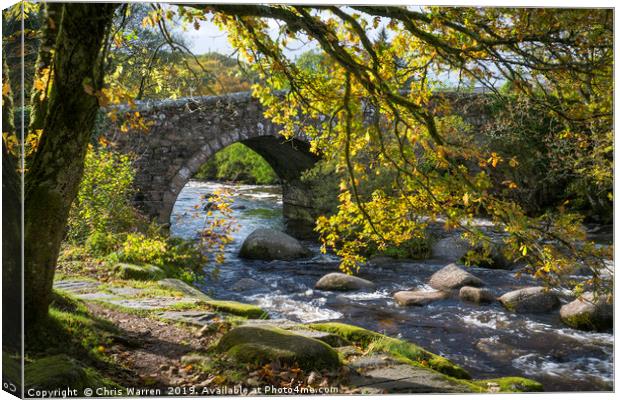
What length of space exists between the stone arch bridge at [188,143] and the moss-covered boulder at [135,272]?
11.2ft

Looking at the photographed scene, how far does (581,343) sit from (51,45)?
529cm

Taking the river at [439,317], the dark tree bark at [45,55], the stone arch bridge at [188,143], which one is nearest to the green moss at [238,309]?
the river at [439,317]

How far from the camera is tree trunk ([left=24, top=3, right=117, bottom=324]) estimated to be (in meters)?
3.93

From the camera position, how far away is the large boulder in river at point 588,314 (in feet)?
20.3

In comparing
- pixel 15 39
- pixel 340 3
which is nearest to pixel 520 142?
pixel 340 3

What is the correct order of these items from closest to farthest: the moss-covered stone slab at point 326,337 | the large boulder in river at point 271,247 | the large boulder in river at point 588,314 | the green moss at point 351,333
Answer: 1. the moss-covered stone slab at point 326,337
2. the green moss at point 351,333
3. the large boulder in river at point 588,314
4. the large boulder in river at point 271,247

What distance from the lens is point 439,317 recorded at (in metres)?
7.39

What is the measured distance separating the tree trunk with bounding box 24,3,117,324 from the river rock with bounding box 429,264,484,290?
4.72 meters

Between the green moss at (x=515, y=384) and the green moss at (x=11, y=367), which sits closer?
the green moss at (x=11, y=367)

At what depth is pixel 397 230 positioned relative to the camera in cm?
487

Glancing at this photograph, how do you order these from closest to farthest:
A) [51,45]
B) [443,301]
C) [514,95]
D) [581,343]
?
[51,45], [514,95], [581,343], [443,301]

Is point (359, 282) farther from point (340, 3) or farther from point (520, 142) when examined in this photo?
point (340, 3)

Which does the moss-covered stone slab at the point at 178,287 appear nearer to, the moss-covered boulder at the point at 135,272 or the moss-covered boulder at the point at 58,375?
the moss-covered boulder at the point at 135,272

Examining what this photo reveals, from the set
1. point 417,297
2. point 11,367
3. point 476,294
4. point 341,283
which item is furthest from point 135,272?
point 476,294
